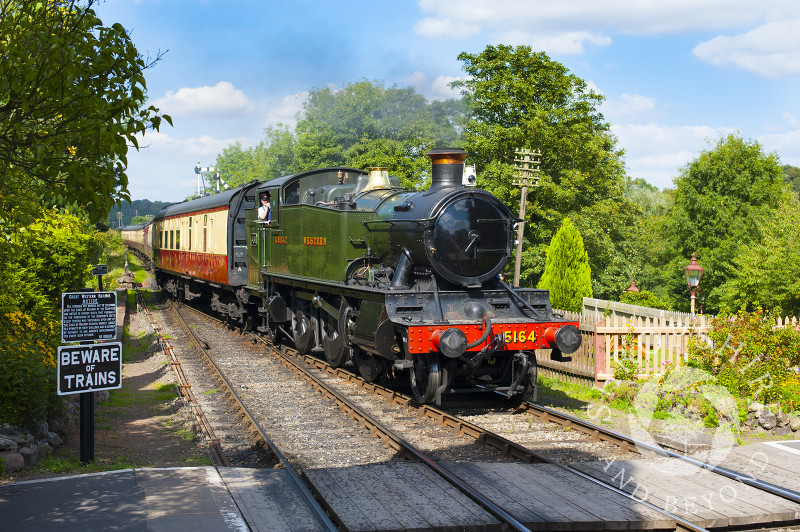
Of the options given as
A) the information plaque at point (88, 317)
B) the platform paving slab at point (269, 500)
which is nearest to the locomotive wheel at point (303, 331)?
the information plaque at point (88, 317)

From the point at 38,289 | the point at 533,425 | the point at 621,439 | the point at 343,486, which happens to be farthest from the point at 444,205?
the point at 38,289

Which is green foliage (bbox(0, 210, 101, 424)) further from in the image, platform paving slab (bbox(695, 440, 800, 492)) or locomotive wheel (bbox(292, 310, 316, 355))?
platform paving slab (bbox(695, 440, 800, 492))

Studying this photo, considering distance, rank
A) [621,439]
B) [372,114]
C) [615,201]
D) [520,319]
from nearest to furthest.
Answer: [621,439] → [520,319] → [615,201] → [372,114]

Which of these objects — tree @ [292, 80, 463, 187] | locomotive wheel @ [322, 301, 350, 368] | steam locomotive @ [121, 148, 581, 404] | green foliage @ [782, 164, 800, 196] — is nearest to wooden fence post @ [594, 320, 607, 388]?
steam locomotive @ [121, 148, 581, 404]

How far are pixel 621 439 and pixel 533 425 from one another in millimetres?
1332

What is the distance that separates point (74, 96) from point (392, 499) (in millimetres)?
4093

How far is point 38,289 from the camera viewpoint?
14008mm

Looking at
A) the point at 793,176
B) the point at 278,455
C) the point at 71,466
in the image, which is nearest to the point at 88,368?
the point at 71,466

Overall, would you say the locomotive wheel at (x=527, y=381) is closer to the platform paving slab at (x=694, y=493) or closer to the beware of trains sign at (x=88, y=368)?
the platform paving slab at (x=694, y=493)

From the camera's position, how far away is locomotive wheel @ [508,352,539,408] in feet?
31.3

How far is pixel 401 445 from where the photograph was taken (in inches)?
297

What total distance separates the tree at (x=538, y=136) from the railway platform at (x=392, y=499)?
2148 centimetres

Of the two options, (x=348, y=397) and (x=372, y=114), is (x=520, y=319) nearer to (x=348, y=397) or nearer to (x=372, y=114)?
(x=348, y=397)

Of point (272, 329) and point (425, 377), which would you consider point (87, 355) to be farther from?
point (272, 329)
